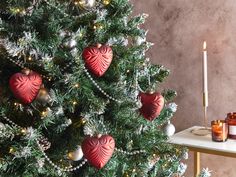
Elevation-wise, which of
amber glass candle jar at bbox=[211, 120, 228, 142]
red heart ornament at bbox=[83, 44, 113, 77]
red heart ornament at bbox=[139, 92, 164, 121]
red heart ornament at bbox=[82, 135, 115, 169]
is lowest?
amber glass candle jar at bbox=[211, 120, 228, 142]

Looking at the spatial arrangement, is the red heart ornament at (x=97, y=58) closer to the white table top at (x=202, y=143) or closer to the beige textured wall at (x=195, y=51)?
the white table top at (x=202, y=143)

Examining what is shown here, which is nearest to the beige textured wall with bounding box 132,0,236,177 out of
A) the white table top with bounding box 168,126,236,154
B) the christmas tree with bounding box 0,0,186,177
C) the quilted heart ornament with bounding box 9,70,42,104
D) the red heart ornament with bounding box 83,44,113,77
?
the white table top with bounding box 168,126,236,154

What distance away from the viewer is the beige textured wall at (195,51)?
5.40ft

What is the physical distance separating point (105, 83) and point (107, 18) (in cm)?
17

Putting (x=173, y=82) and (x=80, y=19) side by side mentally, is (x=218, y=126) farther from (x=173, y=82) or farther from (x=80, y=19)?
(x=80, y=19)

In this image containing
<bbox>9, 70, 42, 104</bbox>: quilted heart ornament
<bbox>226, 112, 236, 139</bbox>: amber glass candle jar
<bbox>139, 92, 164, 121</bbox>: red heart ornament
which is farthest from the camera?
<bbox>226, 112, 236, 139</bbox>: amber glass candle jar

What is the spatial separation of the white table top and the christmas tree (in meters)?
0.37

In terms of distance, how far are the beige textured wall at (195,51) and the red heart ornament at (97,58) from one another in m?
0.99

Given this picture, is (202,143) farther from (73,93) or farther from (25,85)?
(25,85)

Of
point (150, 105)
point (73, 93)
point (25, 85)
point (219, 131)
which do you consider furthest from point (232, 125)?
point (25, 85)

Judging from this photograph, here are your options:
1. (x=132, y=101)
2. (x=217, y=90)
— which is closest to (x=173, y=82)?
(x=217, y=90)

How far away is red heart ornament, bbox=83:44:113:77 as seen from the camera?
0.79 meters

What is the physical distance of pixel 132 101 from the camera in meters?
0.90

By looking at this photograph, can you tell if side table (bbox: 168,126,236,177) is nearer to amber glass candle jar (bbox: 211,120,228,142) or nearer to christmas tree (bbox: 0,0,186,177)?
amber glass candle jar (bbox: 211,120,228,142)
